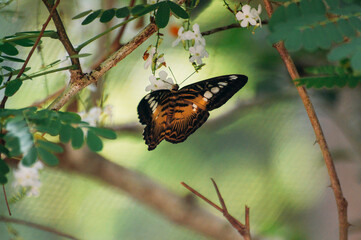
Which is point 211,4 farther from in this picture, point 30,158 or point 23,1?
point 30,158

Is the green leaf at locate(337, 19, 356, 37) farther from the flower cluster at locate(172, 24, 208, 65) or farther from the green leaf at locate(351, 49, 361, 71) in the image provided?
the flower cluster at locate(172, 24, 208, 65)

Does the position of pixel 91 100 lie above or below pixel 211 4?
below

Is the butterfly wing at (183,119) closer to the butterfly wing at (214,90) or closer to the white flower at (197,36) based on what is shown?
the butterfly wing at (214,90)

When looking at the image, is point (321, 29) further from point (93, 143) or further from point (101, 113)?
point (101, 113)

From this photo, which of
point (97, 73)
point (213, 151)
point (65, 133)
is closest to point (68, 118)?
point (65, 133)

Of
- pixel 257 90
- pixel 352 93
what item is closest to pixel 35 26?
pixel 257 90

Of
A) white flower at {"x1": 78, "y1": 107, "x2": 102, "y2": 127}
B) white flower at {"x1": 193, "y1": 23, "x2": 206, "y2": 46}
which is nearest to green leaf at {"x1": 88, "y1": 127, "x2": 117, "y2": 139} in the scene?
white flower at {"x1": 193, "y1": 23, "x2": 206, "y2": 46}
